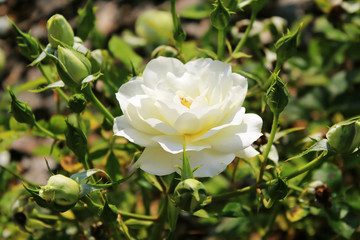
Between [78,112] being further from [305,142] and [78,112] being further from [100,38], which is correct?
[305,142]

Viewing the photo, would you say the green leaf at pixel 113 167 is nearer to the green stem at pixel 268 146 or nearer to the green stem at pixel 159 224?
the green stem at pixel 159 224

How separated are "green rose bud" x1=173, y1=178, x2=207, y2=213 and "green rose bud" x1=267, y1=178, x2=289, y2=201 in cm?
14

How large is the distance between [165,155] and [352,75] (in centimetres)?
92

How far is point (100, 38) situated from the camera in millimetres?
1146

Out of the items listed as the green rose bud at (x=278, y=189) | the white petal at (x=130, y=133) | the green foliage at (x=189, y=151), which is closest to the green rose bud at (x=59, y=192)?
the green foliage at (x=189, y=151)

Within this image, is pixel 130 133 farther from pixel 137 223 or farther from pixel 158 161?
pixel 137 223

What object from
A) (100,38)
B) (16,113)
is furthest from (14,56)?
(16,113)

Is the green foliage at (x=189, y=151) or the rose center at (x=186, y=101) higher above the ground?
the rose center at (x=186, y=101)

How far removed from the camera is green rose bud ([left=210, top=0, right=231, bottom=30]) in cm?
78

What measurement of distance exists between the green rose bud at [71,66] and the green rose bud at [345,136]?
1.32 feet

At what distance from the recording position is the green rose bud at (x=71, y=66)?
69cm

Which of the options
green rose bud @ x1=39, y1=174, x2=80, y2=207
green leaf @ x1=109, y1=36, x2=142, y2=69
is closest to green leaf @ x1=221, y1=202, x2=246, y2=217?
green rose bud @ x1=39, y1=174, x2=80, y2=207

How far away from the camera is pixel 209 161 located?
656 mm

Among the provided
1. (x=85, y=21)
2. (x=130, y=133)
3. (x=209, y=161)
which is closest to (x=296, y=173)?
(x=209, y=161)
